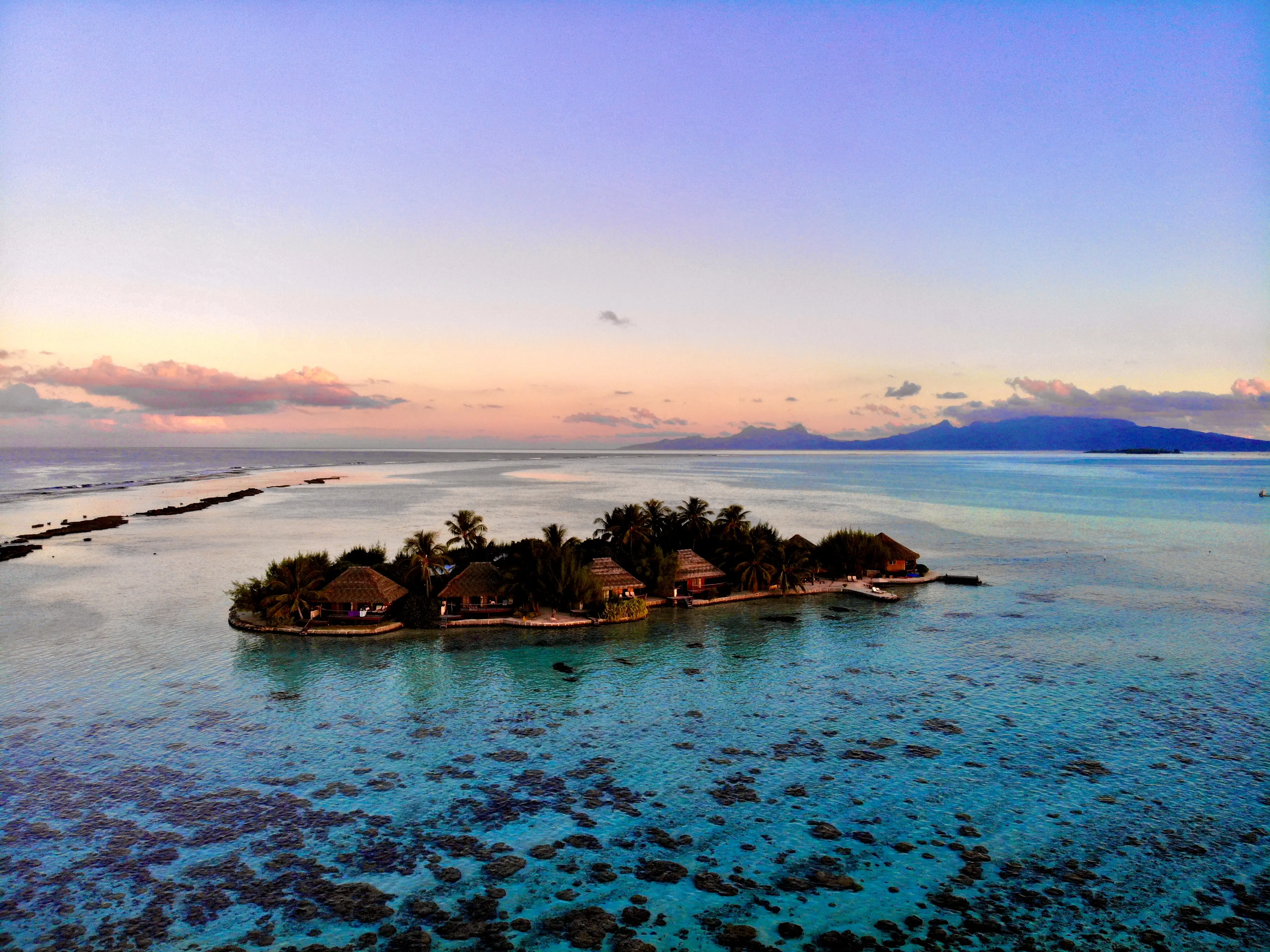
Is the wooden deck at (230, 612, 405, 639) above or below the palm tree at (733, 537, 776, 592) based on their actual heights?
below

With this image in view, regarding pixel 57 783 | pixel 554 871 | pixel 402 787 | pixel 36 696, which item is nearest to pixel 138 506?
pixel 36 696

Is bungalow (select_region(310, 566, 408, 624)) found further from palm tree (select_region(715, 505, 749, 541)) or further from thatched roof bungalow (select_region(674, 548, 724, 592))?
palm tree (select_region(715, 505, 749, 541))

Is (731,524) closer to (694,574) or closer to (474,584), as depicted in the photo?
(694,574)

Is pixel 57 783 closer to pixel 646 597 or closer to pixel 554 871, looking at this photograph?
pixel 554 871

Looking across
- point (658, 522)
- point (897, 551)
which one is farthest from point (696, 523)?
point (897, 551)

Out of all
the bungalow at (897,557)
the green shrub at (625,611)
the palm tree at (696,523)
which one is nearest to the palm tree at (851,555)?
the bungalow at (897,557)

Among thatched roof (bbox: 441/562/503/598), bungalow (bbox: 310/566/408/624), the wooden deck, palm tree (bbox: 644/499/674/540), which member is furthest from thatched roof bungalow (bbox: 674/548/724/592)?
the wooden deck
